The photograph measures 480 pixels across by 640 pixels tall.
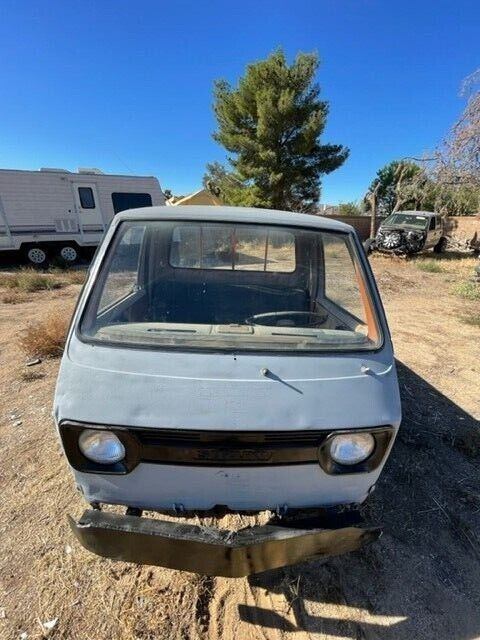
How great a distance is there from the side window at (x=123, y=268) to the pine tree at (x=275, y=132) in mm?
15679

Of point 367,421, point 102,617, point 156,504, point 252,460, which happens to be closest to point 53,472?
point 102,617

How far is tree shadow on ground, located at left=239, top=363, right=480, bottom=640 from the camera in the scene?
1700 millimetres

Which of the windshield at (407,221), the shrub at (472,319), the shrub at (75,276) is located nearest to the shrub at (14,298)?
the shrub at (75,276)

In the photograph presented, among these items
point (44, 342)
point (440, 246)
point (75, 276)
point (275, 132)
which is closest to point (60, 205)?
point (75, 276)

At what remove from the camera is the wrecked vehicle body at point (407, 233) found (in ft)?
46.8

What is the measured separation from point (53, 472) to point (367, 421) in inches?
92.1

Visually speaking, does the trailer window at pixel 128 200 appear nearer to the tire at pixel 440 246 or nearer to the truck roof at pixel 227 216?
the truck roof at pixel 227 216

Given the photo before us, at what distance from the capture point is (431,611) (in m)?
1.77

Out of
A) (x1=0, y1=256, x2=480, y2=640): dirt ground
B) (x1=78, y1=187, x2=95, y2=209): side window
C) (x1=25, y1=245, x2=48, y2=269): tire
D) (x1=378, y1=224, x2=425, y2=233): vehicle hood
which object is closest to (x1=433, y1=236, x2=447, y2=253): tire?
(x1=378, y1=224, x2=425, y2=233): vehicle hood

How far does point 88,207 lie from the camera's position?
1166cm

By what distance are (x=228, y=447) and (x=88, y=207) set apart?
40.4ft

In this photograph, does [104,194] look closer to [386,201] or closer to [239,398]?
[239,398]

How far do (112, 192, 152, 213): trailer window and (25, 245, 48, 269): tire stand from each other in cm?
279

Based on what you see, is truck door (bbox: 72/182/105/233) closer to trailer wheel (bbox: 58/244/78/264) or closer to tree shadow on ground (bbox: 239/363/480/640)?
trailer wheel (bbox: 58/244/78/264)
